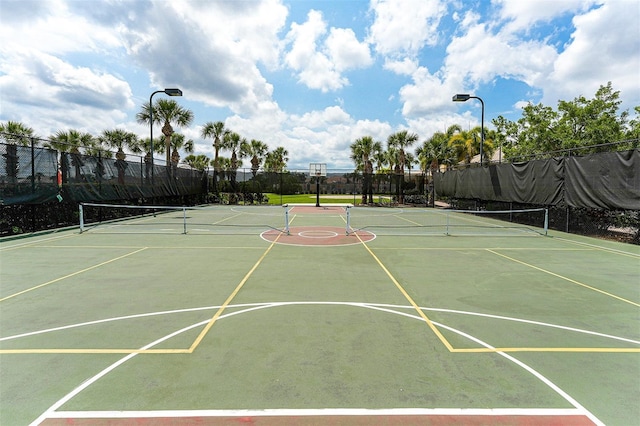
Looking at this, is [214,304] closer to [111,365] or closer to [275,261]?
[111,365]

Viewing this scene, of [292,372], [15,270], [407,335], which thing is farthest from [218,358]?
[15,270]

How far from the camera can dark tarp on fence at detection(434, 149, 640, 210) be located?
43.4 feet

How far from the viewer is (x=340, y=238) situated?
1473cm

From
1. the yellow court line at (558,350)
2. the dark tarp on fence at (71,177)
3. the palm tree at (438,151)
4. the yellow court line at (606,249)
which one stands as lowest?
the yellow court line at (558,350)

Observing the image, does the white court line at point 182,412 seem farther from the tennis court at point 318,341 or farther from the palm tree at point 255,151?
the palm tree at point 255,151

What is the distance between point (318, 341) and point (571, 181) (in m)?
16.8

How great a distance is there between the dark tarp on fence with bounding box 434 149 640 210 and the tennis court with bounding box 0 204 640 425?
4900mm

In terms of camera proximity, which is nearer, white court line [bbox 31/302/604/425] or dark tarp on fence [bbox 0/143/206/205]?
white court line [bbox 31/302/604/425]

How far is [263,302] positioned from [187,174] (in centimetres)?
2830

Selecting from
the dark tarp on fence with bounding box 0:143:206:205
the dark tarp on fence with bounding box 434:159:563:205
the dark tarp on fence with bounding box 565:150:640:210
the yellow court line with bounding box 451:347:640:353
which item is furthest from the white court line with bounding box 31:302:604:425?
the dark tarp on fence with bounding box 434:159:563:205

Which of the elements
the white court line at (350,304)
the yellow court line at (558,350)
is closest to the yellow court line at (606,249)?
the white court line at (350,304)

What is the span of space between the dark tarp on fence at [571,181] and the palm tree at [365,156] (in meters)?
12.8

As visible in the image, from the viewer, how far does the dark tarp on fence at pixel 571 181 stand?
13.2 meters

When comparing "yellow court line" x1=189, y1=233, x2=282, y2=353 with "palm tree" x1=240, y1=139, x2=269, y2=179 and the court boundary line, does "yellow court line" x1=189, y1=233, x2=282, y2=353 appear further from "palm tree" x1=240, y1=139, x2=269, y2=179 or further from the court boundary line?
"palm tree" x1=240, y1=139, x2=269, y2=179
